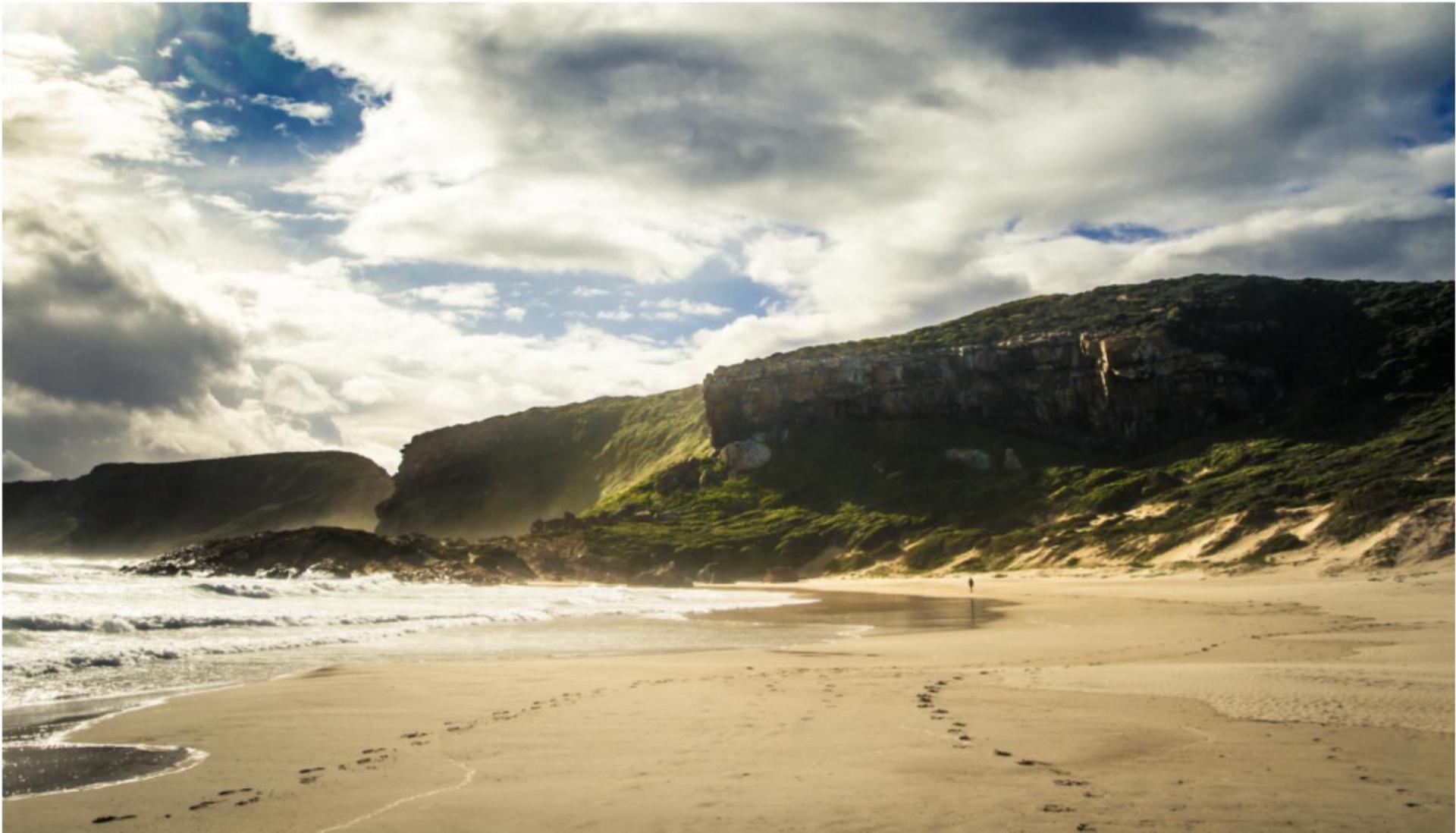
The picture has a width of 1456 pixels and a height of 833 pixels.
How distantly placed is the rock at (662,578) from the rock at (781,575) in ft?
22.0

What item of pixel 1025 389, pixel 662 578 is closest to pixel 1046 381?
pixel 1025 389

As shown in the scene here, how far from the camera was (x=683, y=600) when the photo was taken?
4272 centimetres

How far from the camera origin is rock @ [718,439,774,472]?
99.1 m

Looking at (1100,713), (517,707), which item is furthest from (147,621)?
(1100,713)

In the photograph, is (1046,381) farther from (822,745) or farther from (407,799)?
(407,799)

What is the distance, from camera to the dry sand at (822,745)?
640 cm

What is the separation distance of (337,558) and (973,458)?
5987cm

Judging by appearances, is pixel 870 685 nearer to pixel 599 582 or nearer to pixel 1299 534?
pixel 1299 534

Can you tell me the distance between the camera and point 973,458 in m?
90.9

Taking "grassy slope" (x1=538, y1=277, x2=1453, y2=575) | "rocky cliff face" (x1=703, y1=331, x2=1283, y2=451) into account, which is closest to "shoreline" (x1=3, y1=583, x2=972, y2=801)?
"grassy slope" (x1=538, y1=277, x2=1453, y2=575)

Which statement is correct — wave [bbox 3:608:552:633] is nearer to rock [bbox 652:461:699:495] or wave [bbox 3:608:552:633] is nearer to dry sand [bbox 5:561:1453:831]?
dry sand [bbox 5:561:1453:831]

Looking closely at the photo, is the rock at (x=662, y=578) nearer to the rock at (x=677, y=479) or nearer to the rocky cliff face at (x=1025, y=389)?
the rock at (x=677, y=479)

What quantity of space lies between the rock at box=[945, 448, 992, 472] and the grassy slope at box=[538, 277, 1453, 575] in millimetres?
1302

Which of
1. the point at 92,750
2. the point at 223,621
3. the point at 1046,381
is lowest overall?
the point at 223,621
